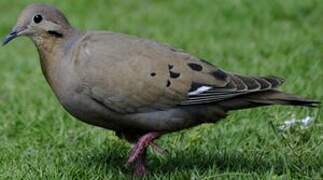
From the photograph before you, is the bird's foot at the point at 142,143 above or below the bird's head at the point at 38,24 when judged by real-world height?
below

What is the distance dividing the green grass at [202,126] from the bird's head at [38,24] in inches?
31.4

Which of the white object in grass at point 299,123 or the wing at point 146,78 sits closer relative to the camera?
the wing at point 146,78

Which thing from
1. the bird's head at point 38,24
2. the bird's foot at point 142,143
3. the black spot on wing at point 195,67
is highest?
the bird's head at point 38,24

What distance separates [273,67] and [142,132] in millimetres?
3105

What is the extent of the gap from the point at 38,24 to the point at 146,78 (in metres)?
0.71

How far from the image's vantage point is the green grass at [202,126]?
5.70m

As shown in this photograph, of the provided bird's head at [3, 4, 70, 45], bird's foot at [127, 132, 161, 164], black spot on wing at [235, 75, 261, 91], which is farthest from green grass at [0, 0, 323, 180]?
bird's head at [3, 4, 70, 45]

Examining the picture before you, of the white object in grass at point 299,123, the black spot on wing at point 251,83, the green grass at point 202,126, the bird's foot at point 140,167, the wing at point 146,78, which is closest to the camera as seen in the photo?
the wing at point 146,78

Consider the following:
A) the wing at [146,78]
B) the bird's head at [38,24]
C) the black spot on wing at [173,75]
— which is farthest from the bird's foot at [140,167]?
the bird's head at [38,24]

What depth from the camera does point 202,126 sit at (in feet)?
21.8

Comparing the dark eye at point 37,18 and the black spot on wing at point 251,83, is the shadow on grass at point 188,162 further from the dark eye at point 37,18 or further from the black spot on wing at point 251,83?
the dark eye at point 37,18

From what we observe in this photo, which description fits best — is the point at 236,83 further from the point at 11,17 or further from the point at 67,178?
the point at 11,17

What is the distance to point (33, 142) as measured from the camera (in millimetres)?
6562

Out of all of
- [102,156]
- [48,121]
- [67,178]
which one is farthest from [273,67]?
[67,178]
